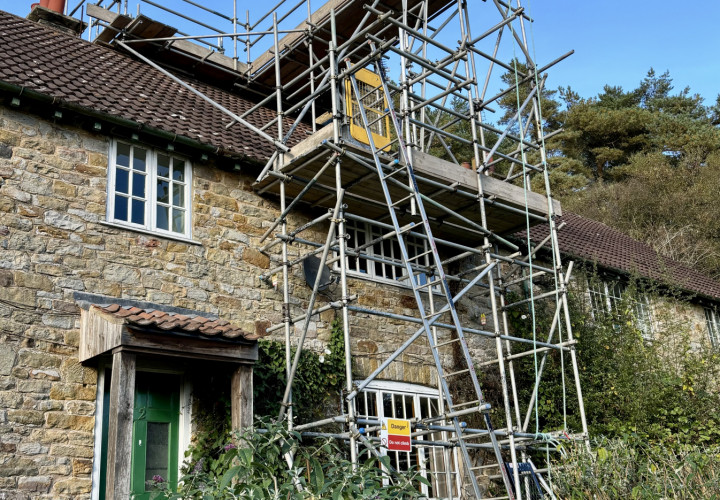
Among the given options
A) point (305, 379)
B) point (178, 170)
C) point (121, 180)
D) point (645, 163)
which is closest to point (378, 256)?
point (305, 379)

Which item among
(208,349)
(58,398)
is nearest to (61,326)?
(58,398)

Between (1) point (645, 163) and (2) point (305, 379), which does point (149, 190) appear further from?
(1) point (645, 163)

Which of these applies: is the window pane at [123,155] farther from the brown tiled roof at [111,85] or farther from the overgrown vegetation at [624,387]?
the overgrown vegetation at [624,387]

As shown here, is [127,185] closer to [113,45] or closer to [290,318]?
[290,318]

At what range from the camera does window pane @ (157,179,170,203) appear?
9633 millimetres

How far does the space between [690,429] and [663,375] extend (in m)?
0.90

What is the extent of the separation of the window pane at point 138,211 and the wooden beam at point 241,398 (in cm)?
A: 236

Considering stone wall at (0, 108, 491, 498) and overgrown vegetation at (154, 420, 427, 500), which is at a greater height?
stone wall at (0, 108, 491, 498)

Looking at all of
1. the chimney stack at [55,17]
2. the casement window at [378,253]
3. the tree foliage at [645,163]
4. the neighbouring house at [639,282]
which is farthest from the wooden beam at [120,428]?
the tree foliage at [645,163]

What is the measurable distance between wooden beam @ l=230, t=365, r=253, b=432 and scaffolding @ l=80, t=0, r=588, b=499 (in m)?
0.67

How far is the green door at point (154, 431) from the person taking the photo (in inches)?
327

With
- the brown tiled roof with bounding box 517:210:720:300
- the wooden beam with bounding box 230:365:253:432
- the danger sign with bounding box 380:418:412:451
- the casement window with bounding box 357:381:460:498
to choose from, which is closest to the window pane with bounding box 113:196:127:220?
the wooden beam with bounding box 230:365:253:432

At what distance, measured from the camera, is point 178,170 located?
32.7ft

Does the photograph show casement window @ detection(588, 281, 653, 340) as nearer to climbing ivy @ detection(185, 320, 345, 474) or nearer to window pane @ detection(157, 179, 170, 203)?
climbing ivy @ detection(185, 320, 345, 474)
